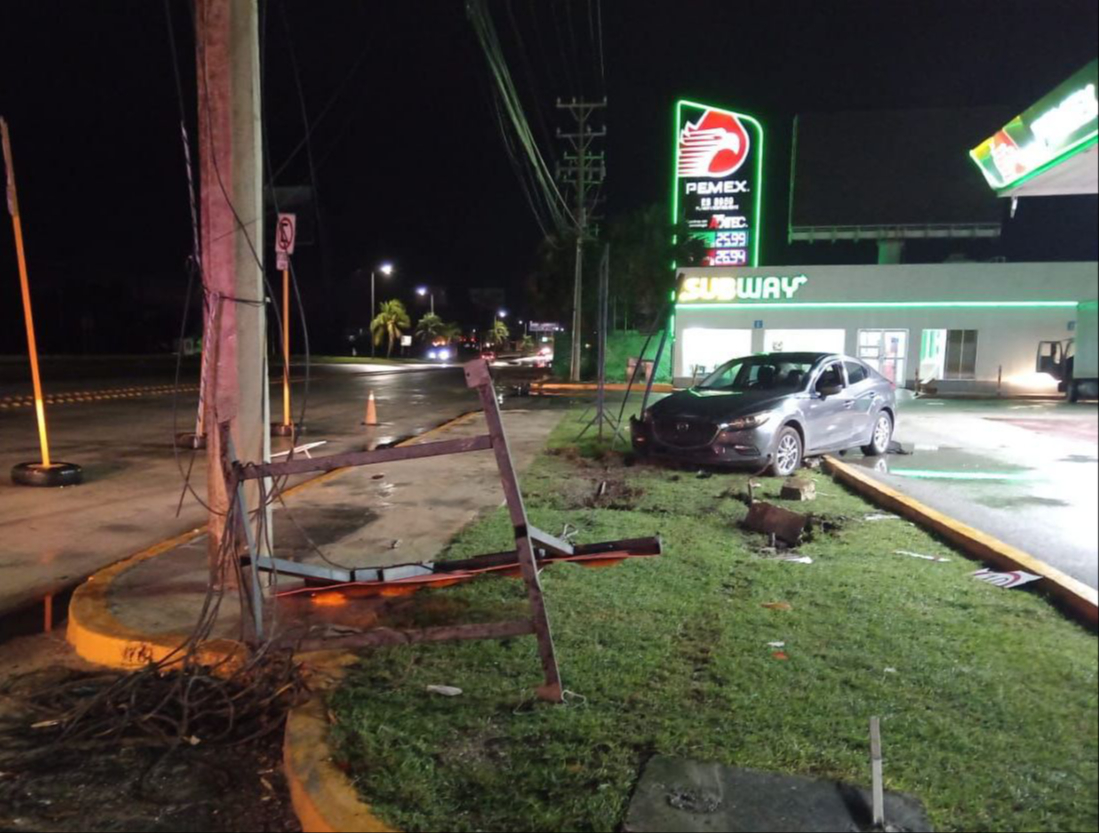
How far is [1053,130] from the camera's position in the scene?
2627 mm

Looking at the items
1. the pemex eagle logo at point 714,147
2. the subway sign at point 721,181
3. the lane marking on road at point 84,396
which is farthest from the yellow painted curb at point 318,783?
the pemex eagle logo at point 714,147

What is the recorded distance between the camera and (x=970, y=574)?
17.8ft

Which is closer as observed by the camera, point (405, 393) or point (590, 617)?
point (590, 617)

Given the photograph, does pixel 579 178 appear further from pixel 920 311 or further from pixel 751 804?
pixel 751 804

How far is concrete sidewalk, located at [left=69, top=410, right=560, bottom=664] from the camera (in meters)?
4.90

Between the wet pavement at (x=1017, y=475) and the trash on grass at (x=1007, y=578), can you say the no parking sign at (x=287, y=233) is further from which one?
the trash on grass at (x=1007, y=578)

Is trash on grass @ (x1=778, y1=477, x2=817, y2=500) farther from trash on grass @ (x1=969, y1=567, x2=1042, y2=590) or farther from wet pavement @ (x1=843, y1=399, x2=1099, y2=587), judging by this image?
trash on grass @ (x1=969, y1=567, x2=1042, y2=590)

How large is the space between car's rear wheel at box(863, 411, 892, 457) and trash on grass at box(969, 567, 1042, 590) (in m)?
6.09

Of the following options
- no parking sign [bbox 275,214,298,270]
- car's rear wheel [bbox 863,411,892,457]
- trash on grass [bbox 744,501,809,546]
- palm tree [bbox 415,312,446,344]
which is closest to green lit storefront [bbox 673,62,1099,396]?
car's rear wheel [bbox 863,411,892,457]

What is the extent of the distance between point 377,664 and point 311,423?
530 inches

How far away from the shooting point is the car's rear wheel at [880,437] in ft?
37.2

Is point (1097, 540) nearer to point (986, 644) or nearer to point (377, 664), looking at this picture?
point (986, 644)

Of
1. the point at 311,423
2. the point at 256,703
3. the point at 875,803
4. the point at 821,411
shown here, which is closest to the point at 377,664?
the point at 256,703

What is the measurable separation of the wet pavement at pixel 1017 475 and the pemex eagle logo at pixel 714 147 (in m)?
18.1
